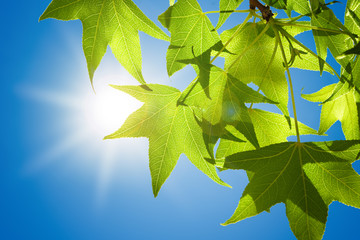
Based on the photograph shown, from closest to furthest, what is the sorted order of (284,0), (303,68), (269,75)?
(284,0)
(269,75)
(303,68)

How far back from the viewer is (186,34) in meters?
0.91

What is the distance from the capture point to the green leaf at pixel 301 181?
2.97 ft

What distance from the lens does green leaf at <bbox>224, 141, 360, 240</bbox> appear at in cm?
91

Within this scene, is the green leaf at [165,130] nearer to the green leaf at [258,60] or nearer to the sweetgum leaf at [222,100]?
the sweetgum leaf at [222,100]

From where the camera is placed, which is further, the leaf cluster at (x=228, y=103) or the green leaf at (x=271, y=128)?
the green leaf at (x=271, y=128)

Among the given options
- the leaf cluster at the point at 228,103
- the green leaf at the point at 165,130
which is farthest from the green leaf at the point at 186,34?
the green leaf at the point at 165,130

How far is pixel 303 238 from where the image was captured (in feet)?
2.93

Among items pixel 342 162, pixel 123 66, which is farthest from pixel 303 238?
pixel 123 66

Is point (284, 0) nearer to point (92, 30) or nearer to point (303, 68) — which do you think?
point (303, 68)

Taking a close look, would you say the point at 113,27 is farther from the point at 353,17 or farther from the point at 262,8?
the point at 353,17

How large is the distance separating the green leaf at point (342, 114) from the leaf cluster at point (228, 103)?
3 centimetres

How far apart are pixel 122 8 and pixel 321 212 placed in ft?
2.60

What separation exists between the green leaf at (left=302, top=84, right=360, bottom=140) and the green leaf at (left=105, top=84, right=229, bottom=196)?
17.5 inches

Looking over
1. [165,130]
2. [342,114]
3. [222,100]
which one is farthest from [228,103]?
[342,114]
